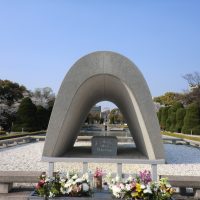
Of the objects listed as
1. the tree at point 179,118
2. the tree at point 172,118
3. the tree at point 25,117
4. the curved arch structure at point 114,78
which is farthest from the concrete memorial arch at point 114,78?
the tree at point 172,118

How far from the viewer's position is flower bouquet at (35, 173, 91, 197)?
4402 mm

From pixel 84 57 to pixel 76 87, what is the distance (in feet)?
3.35

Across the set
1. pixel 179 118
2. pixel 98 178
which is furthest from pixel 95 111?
pixel 98 178

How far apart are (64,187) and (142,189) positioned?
43.4 inches

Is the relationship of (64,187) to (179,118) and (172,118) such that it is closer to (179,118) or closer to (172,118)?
(179,118)

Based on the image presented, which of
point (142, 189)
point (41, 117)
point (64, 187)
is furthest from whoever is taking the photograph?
point (41, 117)

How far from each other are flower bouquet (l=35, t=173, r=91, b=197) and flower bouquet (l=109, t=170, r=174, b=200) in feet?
1.36

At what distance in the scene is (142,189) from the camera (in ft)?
13.2

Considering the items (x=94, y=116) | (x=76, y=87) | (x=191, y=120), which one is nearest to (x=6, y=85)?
(x=191, y=120)

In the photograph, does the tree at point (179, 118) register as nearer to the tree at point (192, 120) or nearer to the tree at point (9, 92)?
the tree at point (192, 120)

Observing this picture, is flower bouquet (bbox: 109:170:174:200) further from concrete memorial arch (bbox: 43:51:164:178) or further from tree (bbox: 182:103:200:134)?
tree (bbox: 182:103:200:134)

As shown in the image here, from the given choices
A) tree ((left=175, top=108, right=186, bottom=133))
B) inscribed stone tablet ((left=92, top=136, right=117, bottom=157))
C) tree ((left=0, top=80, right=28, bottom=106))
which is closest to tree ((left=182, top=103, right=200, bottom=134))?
tree ((left=175, top=108, right=186, bottom=133))

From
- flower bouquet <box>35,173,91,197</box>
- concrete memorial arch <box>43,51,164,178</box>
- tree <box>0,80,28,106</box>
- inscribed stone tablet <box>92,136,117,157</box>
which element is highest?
tree <box>0,80,28,106</box>

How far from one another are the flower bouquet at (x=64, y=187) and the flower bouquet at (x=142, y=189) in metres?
0.41
